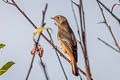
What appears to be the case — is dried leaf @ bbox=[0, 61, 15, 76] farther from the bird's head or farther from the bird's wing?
the bird's head

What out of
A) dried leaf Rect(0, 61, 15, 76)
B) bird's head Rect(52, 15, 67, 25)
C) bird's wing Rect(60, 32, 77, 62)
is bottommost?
dried leaf Rect(0, 61, 15, 76)

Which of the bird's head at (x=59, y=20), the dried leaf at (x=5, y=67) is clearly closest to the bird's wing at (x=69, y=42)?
the bird's head at (x=59, y=20)

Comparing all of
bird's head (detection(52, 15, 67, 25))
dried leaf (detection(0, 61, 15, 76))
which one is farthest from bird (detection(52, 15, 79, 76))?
dried leaf (detection(0, 61, 15, 76))

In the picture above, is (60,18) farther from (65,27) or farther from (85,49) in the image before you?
(85,49)

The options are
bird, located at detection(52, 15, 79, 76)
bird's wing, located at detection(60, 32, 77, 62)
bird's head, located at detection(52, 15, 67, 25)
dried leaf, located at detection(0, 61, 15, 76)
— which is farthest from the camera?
bird's head, located at detection(52, 15, 67, 25)

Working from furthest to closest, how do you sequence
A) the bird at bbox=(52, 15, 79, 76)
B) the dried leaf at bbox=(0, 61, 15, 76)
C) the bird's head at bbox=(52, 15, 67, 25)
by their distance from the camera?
the bird's head at bbox=(52, 15, 67, 25) < the bird at bbox=(52, 15, 79, 76) < the dried leaf at bbox=(0, 61, 15, 76)

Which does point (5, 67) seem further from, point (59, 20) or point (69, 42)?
point (59, 20)

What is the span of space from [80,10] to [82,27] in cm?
15

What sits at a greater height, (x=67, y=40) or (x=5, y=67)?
(x=67, y=40)

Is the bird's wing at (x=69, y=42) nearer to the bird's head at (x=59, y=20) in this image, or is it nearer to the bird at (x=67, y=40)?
the bird at (x=67, y=40)

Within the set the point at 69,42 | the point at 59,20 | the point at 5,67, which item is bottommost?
the point at 5,67

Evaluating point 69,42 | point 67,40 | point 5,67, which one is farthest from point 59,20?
point 5,67

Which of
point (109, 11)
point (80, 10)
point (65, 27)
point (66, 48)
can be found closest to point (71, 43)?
point (66, 48)

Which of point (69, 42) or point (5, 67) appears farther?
point (69, 42)
